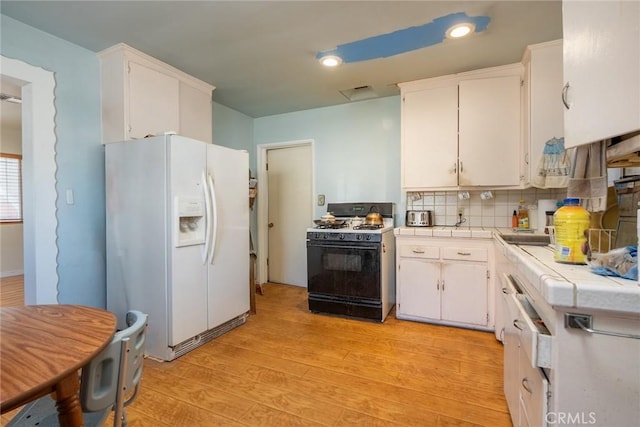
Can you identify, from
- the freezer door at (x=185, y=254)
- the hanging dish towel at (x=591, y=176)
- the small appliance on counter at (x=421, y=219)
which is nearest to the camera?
the hanging dish towel at (x=591, y=176)

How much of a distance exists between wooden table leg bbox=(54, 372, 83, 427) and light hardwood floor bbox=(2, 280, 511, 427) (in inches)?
33.1

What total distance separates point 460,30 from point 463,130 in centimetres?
94

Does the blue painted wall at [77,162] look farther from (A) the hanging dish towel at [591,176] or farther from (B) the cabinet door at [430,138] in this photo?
(A) the hanging dish towel at [591,176]

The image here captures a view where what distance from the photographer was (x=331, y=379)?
1920 mm

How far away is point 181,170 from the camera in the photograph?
219 cm

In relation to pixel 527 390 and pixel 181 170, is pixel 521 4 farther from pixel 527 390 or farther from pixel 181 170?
pixel 181 170

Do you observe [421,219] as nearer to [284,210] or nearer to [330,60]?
[330,60]

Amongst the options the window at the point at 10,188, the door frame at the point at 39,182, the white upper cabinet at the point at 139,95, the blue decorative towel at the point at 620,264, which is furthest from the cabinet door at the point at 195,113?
the window at the point at 10,188

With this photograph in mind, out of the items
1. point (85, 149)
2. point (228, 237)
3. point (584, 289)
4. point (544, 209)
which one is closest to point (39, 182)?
point (85, 149)

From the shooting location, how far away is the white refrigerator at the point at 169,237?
7.02 feet

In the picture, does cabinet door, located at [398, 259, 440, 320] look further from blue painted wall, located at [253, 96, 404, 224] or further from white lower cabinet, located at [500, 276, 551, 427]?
white lower cabinet, located at [500, 276, 551, 427]

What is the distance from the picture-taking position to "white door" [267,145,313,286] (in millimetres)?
4008

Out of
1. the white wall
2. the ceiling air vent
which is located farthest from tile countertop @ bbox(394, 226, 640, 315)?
the white wall

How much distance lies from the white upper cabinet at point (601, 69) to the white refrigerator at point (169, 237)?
226 cm
